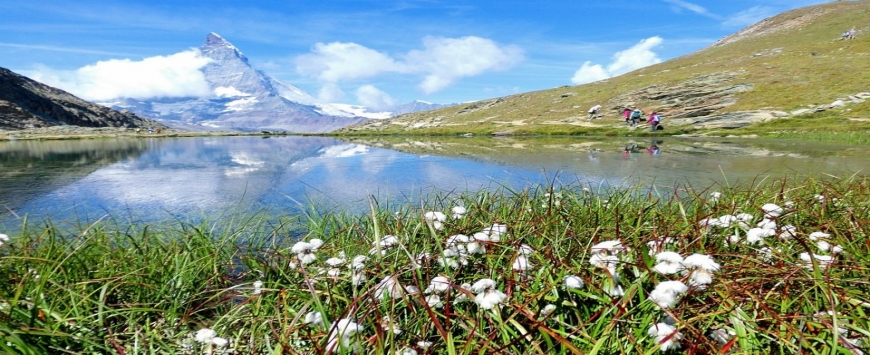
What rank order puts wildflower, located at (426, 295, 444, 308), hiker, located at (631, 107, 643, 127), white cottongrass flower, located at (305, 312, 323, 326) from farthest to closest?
1. hiker, located at (631, 107, 643, 127)
2. wildflower, located at (426, 295, 444, 308)
3. white cottongrass flower, located at (305, 312, 323, 326)

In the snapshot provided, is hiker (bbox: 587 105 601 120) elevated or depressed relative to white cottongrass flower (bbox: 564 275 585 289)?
elevated

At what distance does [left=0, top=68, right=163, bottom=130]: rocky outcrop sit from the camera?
134m

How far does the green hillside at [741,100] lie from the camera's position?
43.0 meters

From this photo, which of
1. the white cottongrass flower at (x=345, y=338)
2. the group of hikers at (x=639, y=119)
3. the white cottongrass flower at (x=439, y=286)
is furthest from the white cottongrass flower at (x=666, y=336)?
the group of hikers at (x=639, y=119)

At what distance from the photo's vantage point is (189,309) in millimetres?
3646

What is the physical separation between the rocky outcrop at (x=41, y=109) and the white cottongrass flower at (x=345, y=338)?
173463mm

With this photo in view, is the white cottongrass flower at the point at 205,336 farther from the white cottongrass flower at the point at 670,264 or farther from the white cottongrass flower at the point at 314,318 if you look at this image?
the white cottongrass flower at the point at 670,264

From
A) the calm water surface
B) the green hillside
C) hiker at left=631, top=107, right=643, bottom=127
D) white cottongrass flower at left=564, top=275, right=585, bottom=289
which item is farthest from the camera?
hiker at left=631, top=107, right=643, bottom=127

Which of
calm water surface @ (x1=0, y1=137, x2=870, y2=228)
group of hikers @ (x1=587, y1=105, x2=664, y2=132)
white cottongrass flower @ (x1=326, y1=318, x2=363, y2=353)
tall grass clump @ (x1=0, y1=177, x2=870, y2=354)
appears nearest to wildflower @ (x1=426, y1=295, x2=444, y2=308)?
tall grass clump @ (x1=0, y1=177, x2=870, y2=354)

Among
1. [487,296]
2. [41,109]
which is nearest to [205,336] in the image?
[487,296]

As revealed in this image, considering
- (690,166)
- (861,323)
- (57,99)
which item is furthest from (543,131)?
(57,99)

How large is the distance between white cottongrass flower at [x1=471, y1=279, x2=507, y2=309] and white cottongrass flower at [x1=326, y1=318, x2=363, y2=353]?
0.70 meters

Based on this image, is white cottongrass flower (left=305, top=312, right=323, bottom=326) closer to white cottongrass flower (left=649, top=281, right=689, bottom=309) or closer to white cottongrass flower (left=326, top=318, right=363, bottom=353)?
white cottongrass flower (left=326, top=318, right=363, bottom=353)

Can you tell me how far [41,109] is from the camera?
162 metres
